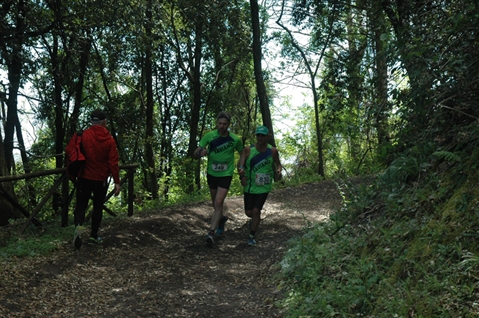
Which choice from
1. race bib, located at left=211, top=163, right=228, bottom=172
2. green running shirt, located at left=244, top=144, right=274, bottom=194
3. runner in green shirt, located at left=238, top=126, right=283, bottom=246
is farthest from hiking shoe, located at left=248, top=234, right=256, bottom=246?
race bib, located at left=211, top=163, right=228, bottom=172

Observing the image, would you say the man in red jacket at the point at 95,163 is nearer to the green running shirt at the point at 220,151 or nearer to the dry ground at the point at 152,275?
the dry ground at the point at 152,275

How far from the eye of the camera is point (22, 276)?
6551mm

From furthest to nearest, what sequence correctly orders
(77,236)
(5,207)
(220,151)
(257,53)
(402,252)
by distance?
(257,53) → (5,207) → (220,151) → (77,236) → (402,252)

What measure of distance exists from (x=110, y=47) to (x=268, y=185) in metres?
6.32

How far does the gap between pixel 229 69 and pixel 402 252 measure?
28.1 m

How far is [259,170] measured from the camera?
8711 mm

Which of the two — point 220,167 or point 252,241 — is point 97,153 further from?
point 252,241

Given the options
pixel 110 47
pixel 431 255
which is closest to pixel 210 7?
pixel 110 47

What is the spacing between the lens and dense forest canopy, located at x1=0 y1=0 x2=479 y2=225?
19.6ft

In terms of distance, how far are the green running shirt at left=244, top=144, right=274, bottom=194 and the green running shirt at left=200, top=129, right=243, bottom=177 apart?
1.13 feet

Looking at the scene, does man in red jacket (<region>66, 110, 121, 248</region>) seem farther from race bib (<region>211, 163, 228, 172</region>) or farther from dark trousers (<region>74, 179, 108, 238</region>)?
race bib (<region>211, 163, 228, 172</region>)

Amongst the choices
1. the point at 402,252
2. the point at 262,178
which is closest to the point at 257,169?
the point at 262,178

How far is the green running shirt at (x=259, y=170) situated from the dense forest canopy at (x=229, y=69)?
1.17 meters

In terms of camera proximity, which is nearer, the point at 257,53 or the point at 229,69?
the point at 257,53
